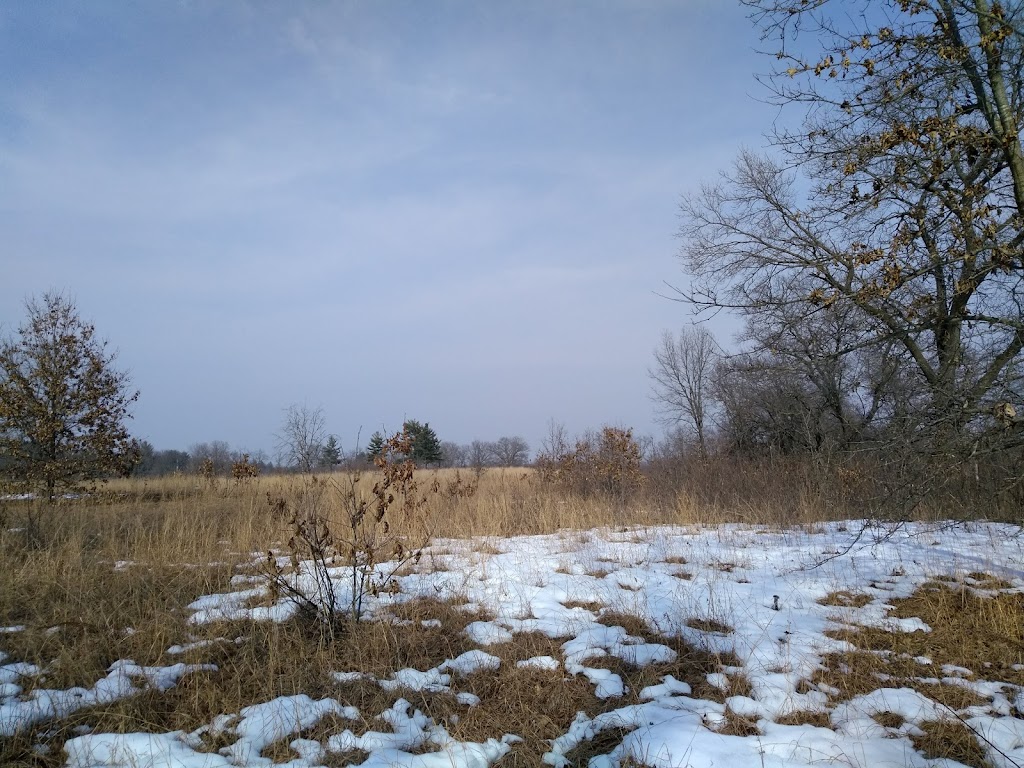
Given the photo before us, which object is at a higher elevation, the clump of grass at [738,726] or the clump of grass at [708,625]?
the clump of grass at [708,625]

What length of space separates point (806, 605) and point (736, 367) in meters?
3.22

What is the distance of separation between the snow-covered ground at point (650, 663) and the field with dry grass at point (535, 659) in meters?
0.02

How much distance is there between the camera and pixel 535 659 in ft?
12.5

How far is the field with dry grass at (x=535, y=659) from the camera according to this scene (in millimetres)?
2861

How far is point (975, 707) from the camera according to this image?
299 centimetres

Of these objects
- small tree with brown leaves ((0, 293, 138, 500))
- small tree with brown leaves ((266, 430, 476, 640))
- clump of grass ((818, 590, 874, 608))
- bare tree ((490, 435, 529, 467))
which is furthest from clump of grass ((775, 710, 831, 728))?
bare tree ((490, 435, 529, 467))

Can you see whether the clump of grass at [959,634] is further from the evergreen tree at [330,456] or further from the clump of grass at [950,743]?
the evergreen tree at [330,456]

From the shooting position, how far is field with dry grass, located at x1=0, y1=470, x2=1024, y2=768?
2.86 m

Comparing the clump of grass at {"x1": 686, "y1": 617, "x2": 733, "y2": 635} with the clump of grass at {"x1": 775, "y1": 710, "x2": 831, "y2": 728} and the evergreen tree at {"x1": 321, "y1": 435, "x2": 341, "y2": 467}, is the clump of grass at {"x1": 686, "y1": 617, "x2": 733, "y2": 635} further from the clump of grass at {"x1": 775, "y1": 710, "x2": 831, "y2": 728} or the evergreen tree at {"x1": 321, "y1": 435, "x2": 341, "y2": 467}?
the evergreen tree at {"x1": 321, "y1": 435, "x2": 341, "y2": 467}

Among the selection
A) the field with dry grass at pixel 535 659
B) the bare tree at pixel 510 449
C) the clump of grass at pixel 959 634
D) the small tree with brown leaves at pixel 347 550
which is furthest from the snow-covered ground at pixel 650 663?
the bare tree at pixel 510 449

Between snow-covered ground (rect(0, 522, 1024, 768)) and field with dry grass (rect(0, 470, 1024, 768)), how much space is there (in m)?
0.02

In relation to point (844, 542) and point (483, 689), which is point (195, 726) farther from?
point (844, 542)

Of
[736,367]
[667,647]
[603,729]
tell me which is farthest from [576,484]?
[603,729]

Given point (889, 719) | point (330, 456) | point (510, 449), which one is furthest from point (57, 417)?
point (510, 449)
